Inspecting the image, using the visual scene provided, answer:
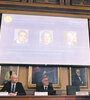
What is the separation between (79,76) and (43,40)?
1.76m

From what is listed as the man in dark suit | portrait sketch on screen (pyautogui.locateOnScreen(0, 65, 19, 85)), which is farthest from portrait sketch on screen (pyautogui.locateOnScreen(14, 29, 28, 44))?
the man in dark suit

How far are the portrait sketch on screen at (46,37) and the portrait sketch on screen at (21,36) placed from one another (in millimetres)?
545

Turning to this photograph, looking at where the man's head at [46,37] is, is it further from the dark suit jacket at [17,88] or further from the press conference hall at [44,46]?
the dark suit jacket at [17,88]

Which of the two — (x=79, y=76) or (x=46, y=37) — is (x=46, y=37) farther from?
Answer: (x=79, y=76)

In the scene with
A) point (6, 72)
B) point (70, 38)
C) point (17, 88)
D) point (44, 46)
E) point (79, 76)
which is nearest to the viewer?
point (17, 88)

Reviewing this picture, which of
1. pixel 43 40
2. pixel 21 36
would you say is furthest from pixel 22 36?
pixel 43 40

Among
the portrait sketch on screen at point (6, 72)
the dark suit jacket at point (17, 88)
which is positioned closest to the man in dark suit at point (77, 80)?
the dark suit jacket at point (17, 88)

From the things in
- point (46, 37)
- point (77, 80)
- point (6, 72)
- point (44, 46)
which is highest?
point (46, 37)

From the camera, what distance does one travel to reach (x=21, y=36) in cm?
508

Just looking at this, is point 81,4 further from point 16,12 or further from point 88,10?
point 16,12

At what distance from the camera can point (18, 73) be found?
4.89 metres

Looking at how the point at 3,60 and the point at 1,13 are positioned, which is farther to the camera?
the point at 1,13

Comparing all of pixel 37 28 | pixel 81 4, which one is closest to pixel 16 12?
pixel 37 28

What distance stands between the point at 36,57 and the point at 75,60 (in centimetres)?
132
